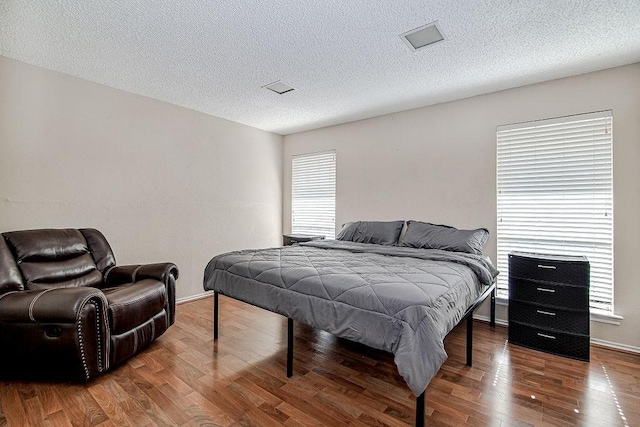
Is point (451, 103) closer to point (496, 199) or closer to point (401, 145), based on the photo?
point (401, 145)

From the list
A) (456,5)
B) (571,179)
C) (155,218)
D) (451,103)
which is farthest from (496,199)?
(155,218)

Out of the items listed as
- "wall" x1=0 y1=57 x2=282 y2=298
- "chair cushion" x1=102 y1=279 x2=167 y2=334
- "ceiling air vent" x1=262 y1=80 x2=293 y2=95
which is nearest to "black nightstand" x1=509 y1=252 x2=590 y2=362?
"ceiling air vent" x1=262 y1=80 x2=293 y2=95

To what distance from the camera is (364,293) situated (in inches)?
68.3

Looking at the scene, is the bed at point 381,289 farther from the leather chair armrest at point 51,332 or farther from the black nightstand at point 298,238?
the black nightstand at point 298,238

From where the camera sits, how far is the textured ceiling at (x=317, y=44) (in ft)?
6.44

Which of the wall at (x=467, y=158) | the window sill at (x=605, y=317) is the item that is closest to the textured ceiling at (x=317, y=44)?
the wall at (x=467, y=158)

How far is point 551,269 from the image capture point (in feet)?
8.45

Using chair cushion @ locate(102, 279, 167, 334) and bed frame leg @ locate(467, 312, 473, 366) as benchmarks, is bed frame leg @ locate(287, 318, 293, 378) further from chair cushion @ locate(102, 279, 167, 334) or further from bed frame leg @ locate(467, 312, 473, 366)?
bed frame leg @ locate(467, 312, 473, 366)

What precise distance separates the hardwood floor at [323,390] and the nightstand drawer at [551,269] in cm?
64

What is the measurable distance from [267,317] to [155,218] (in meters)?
1.83

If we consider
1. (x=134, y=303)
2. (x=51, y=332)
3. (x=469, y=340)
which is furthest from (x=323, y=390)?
(x=51, y=332)

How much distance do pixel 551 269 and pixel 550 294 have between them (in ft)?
0.70

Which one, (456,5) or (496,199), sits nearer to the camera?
(456,5)

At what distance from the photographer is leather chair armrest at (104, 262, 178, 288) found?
2.80m
